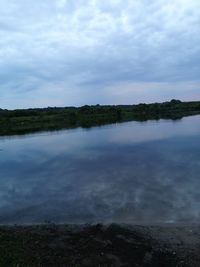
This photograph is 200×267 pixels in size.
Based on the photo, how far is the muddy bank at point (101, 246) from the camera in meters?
12.8

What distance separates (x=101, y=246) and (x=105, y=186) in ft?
40.3

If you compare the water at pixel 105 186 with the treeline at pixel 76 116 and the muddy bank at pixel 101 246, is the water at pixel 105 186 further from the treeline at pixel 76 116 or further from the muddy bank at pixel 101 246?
the treeline at pixel 76 116

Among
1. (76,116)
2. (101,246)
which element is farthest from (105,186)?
(76,116)

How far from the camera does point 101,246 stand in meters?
13.9

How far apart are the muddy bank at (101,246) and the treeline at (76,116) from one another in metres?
69.2

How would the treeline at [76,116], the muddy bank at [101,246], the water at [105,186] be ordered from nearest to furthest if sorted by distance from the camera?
the muddy bank at [101,246]
the water at [105,186]
the treeline at [76,116]

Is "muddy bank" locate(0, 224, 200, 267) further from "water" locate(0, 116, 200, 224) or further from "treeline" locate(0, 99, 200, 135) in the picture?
"treeline" locate(0, 99, 200, 135)

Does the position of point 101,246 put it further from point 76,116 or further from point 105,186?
point 76,116

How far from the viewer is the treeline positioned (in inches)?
3858

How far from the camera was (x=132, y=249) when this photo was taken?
13.6 m

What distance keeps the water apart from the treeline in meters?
47.6

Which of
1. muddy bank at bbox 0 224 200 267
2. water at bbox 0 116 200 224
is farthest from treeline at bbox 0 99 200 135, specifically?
muddy bank at bbox 0 224 200 267

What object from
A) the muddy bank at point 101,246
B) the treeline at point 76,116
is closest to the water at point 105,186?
the muddy bank at point 101,246

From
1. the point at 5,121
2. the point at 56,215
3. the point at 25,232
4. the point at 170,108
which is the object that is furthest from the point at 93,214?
the point at 170,108
